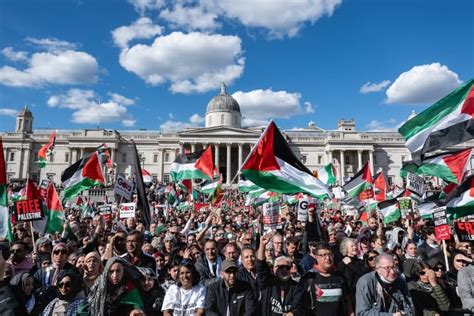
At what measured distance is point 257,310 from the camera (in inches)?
164

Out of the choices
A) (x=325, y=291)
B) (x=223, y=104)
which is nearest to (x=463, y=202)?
(x=325, y=291)

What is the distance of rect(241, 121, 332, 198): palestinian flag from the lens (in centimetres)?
714

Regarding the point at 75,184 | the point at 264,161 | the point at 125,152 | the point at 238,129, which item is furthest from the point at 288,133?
the point at 264,161

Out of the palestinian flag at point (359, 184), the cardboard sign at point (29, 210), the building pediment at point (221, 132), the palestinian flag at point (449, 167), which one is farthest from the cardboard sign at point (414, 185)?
the building pediment at point (221, 132)

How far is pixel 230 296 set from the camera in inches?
165

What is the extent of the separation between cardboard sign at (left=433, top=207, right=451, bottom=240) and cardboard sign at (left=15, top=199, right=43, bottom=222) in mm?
8302

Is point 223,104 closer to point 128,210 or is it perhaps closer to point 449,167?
point 128,210

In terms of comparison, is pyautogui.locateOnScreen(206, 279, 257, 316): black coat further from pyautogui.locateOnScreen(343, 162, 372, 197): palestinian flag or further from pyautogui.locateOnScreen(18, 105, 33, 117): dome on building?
pyautogui.locateOnScreen(18, 105, 33, 117): dome on building

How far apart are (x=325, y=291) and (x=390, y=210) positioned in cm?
863

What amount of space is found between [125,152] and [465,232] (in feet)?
207

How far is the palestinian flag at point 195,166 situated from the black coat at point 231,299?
9725 mm

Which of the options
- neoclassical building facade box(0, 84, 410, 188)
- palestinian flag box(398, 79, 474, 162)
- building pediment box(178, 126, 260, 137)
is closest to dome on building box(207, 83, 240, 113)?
neoclassical building facade box(0, 84, 410, 188)

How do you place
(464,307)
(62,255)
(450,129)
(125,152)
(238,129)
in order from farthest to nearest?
(125,152)
(238,129)
(450,129)
(62,255)
(464,307)

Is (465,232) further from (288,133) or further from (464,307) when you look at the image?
(288,133)
